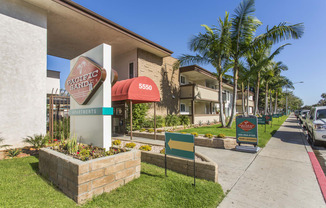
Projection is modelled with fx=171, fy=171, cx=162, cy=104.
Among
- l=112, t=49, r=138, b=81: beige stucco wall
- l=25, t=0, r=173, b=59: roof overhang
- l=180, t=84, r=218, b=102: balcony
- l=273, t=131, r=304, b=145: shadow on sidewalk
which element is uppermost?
l=25, t=0, r=173, b=59: roof overhang

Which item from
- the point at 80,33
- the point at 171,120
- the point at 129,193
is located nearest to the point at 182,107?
the point at 171,120

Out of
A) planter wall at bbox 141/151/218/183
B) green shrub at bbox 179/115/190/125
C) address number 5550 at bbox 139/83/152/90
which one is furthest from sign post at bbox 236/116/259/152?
green shrub at bbox 179/115/190/125

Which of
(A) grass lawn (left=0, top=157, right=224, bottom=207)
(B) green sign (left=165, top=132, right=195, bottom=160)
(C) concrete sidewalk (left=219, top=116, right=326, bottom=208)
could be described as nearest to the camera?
(A) grass lawn (left=0, top=157, right=224, bottom=207)

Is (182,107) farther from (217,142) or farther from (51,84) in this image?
(51,84)

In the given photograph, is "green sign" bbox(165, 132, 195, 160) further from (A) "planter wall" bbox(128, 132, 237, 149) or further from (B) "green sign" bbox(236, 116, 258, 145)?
(B) "green sign" bbox(236, 116, 258, 145)

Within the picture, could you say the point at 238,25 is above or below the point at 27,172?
above

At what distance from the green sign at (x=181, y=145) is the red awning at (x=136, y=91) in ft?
16.6

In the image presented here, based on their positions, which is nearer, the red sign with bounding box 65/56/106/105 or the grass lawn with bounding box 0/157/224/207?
the grass lawn with bounding box 0/157/224/207

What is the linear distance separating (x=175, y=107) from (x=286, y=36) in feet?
34.3

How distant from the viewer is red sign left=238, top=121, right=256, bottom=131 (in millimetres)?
7537

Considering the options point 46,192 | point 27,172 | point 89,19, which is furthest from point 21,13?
point 46,192

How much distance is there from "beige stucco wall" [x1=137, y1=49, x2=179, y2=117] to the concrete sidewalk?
9.92 m

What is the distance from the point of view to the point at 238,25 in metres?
13.1

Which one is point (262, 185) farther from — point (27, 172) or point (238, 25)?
point (238, 25)
